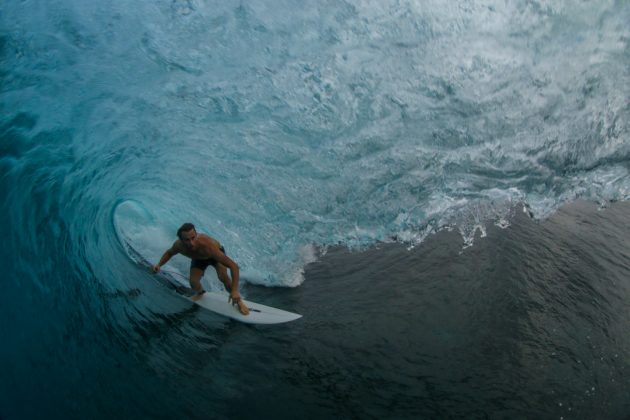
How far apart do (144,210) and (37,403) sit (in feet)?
19.4

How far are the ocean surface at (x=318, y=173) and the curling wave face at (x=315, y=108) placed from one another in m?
0.03

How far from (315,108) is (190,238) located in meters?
3.21

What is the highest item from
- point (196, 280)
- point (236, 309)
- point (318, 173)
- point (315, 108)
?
point (315, 108)

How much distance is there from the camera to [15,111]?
7254mm

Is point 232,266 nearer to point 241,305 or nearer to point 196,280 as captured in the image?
point 241,305

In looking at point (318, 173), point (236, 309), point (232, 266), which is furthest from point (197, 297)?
point (318, 173)

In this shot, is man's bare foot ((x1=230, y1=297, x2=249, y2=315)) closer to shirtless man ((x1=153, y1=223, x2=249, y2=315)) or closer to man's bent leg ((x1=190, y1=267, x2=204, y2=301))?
shirtless man ((x1=153, y1=223, x2=249, y2=315))

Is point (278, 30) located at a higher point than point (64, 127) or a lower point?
higher

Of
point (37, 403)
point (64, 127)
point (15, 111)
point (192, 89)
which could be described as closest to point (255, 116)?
point (192, 89)

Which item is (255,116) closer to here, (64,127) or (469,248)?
(64,127)

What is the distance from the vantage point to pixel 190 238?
650 centimetres

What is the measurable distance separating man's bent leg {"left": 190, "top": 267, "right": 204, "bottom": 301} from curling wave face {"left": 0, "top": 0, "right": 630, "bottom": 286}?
55.3 inches

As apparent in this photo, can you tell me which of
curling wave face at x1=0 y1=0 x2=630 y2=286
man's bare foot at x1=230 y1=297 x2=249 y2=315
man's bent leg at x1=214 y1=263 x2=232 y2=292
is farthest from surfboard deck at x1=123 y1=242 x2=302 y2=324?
curling wave face at x1=0 y1=0 x2=630 y2=286

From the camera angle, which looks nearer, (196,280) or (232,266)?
(232,266)
